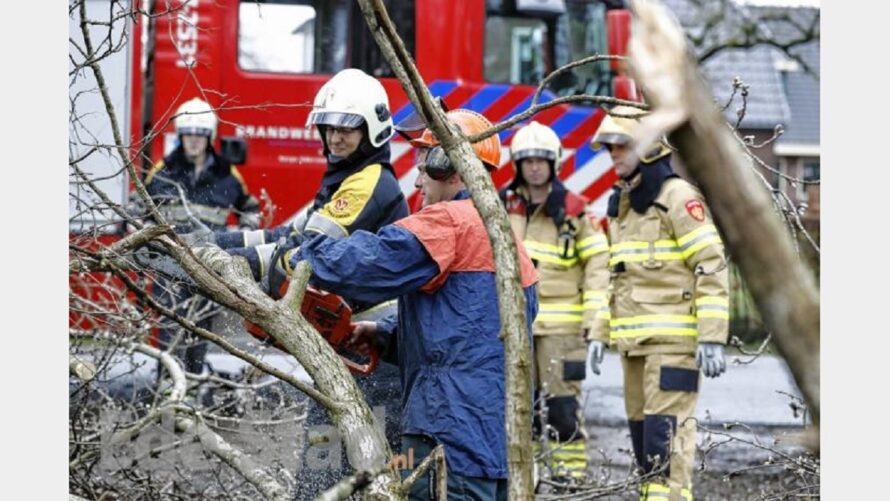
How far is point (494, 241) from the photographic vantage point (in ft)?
9.77

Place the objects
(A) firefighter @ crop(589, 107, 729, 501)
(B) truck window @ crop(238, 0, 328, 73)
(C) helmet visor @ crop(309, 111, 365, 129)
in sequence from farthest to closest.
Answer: (B) truck window @ crop(238, 0, 328, 73) → (A) firefighter @ crop(589, 107, 729, 501) → (C) helmet visor @ crop(309, 111, 365, 129)

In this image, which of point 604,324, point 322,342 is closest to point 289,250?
point 322,342

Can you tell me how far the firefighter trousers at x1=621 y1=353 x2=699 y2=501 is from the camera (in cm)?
589

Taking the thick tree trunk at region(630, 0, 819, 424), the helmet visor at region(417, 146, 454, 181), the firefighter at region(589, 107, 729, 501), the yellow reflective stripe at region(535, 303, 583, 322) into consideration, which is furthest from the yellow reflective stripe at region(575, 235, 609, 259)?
the thick tree trunk at region(630, 0, 819, 424)

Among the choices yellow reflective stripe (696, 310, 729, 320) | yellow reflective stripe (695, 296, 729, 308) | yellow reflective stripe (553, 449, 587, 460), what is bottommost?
yellow reflective stripe (553, 449, 587, 460)

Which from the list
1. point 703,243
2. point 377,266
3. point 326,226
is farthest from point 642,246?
point 377,266

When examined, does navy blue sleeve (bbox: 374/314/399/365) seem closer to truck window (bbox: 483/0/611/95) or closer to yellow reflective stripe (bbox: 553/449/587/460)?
yellow reflective stripe (bbox: 553/449/587/460)

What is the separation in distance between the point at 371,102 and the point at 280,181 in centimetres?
525

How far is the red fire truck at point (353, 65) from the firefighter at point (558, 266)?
268cm

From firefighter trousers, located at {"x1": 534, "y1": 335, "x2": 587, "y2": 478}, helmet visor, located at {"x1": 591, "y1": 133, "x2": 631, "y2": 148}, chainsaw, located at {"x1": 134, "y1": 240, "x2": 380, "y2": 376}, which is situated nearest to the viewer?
chainsaw, located at {"x1": 134, "y1": 240, "x2": 380, "y2": 376}

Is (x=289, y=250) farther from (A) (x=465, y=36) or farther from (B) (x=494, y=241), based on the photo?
(A) (x=465, y=36)

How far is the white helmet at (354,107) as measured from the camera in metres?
4.77

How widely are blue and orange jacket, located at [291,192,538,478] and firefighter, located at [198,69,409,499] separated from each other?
396 millimetres

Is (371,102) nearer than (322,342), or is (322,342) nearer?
(322,342)
